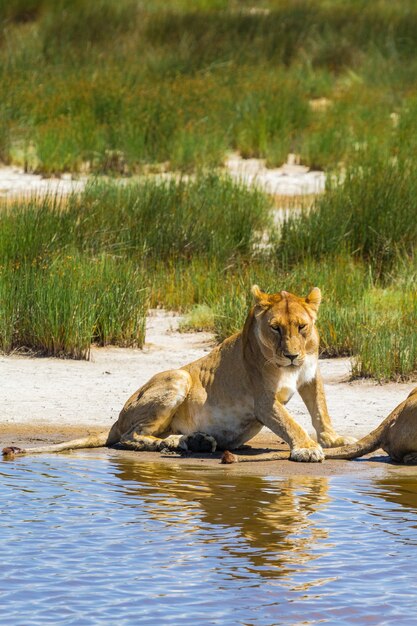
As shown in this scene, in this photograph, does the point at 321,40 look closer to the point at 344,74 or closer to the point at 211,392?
the point at 344,74

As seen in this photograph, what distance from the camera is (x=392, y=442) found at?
8.48m

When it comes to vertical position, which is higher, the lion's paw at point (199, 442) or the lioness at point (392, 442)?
the lioness at point (392, 442)

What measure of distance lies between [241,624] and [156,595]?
558mm

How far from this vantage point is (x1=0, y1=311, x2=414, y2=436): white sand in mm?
9969

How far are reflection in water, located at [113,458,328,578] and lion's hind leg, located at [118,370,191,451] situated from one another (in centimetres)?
24

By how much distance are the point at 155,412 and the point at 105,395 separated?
1.65 m

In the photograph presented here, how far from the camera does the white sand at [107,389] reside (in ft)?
32.7

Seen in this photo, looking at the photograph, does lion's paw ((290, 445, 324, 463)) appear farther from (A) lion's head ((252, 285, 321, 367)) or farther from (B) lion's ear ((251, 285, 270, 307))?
(B) lion's ear ((251, 285, 270, 307))

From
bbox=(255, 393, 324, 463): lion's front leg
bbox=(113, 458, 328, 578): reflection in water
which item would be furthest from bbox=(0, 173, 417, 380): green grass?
bbox=(113, 458, 328, 578): reflection in water

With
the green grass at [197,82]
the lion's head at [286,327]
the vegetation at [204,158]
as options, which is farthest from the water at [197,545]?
the green grass at [197,82]

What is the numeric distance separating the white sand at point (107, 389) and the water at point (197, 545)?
4.14 ft

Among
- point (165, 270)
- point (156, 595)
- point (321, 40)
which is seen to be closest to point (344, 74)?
point (321, 40)

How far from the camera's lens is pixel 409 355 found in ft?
35.1

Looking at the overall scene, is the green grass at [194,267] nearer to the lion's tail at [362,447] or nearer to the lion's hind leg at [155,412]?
the lion's tail at [362,447]
